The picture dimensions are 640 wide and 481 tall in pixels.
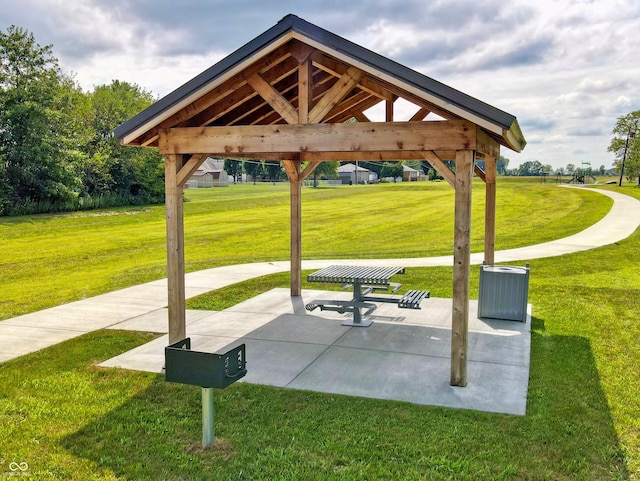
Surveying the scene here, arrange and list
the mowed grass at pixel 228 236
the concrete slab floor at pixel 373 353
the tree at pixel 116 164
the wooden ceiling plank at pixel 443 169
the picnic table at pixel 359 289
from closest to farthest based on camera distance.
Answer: the wooden ceiling plank at pixel 443 169 < the concrete slab floor at pixel 373 353 < the picnic table at pixel 359 289 < the mowed grass at pixel 228 236 < the tree at pixel 116 164

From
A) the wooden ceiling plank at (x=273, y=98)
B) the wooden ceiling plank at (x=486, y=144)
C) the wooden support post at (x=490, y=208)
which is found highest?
the wooden ceiling plank at (x=273, y=98)

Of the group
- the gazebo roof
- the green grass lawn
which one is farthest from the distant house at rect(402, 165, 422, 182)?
the gazebo roof

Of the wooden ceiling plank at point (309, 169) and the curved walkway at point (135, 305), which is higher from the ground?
the wooden ceiling plank at point (309, 169)

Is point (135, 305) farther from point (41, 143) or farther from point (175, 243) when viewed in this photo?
point (41, 143)

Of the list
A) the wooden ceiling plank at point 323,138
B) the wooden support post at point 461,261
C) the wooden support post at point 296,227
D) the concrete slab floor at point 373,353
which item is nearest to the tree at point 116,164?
the wooden support post at point 296,227

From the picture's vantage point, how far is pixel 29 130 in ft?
94.4

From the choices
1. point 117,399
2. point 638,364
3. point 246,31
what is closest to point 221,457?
point 117,399

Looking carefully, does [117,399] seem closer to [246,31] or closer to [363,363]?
[363,363]

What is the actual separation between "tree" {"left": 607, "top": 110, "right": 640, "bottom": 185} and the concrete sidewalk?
43817 millimetres

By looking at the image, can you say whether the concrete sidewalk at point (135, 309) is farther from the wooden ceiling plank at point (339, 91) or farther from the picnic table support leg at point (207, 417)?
the wooden ceiling plank at point (339, 91)

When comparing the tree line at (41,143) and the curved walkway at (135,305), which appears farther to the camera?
the tree line at (41,143)

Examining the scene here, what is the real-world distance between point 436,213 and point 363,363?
25.4 meters

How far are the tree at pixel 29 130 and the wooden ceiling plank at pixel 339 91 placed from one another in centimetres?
2588

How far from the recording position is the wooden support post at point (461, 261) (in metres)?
5.82
